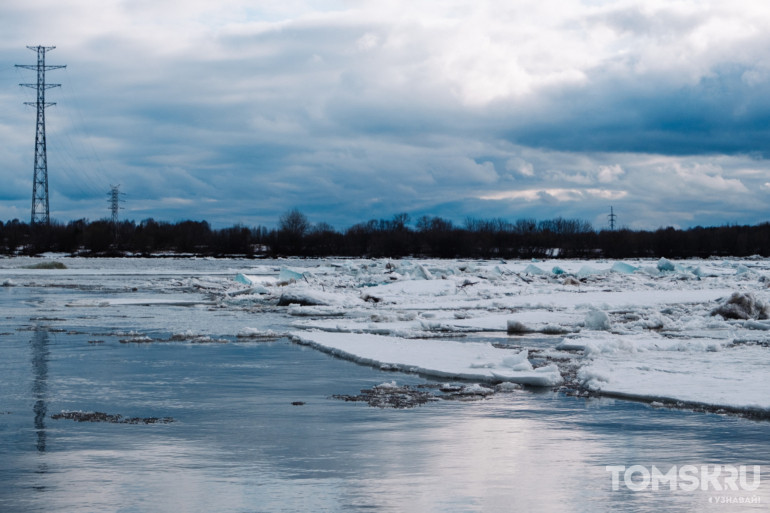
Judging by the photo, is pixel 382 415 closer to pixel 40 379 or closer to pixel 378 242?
pixel 40 379

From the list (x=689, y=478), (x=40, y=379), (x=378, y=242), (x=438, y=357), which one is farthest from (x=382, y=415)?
(x=378, y=242)

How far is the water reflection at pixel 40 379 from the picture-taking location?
6337mm

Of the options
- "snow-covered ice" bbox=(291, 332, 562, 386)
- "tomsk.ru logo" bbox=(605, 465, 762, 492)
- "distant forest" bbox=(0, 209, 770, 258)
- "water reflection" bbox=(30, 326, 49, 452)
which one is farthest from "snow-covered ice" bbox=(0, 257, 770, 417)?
"distant forest" bbox=(0, 209, 770, 258)

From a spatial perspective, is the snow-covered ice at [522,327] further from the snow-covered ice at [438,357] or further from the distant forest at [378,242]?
the distant forest at [378,242]

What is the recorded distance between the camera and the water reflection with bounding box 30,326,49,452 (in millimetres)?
6337

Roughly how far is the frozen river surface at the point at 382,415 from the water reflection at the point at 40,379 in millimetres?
32

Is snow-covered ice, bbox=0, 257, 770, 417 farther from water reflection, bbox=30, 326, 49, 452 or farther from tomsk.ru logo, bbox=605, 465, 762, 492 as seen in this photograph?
water reflection, bbox=30, 326, 49, 452

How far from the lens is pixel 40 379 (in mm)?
8875

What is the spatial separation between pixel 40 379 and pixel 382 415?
164 inches

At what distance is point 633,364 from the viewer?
32.2ft

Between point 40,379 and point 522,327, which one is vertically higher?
point 522,327

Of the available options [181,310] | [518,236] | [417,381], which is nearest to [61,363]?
[417,381]

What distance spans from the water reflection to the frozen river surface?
3 cm

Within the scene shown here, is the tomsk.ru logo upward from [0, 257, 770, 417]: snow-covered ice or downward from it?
downward
